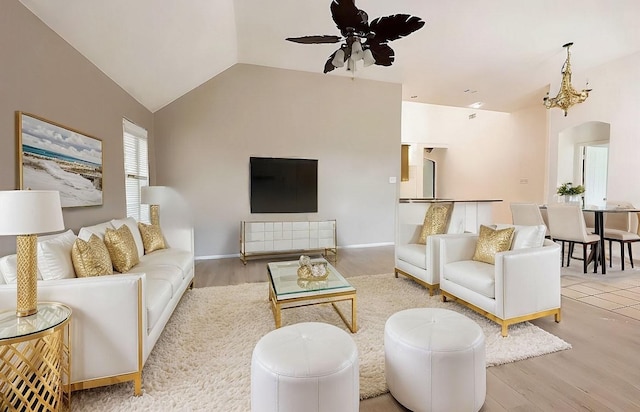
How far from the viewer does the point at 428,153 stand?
34.7 feet

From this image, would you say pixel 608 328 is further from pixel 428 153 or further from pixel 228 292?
pixel 428 153

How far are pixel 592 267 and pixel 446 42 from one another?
152 inches

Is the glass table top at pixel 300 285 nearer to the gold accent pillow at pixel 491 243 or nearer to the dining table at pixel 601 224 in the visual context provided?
the gold accent pillow at pixel 491 243

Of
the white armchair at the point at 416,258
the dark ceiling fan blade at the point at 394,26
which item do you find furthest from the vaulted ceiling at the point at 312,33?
the white armchair at the point at 416,258

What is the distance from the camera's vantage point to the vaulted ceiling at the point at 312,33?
111 inches

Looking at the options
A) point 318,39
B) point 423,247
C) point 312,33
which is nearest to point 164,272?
point 318,39

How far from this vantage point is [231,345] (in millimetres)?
2264

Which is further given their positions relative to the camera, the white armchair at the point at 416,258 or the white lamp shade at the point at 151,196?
the white lamp shade at the point at 151,196

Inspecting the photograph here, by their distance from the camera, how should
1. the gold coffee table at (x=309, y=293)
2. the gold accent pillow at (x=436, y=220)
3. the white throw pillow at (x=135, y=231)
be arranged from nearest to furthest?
the gold coffee table at (x=309, y=293)
the white throw pillow at (x=135, y=231)
the gold accent pillow at (x=436, y=220)

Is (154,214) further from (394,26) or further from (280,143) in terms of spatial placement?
(394,26)

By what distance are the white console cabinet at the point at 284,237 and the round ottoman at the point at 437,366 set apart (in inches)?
132

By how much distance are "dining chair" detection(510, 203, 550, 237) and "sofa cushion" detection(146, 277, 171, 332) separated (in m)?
4.90

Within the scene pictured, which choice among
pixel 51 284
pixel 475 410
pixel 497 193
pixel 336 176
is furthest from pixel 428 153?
pixel 51 284

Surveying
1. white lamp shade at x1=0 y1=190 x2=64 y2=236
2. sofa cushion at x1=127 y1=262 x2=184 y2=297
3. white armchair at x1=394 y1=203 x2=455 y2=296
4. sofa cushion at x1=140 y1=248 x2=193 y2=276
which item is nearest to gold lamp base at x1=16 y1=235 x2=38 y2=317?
white lamp shade at x1=0 y1=190 x2=64 y2=236
